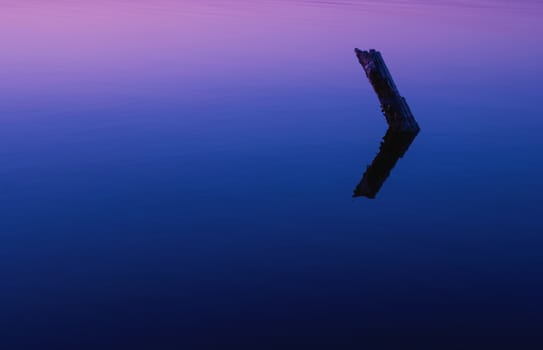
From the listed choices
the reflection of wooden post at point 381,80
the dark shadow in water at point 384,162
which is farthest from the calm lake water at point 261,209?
the reflection of wooden post at point 381,80

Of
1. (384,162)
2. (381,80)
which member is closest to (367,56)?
(381,80)

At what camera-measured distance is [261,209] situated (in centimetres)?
1432

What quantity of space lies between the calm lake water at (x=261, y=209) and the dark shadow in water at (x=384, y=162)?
223 millimetres

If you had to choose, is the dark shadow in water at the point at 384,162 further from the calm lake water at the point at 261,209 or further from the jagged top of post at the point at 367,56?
the jagged top of post at the point at 367,56

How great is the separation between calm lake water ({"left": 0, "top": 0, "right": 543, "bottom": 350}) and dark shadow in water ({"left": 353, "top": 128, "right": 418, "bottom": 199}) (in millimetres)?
223

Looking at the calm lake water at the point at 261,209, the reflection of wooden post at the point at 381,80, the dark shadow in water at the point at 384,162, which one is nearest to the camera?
the calm lake water at the point at 261,209

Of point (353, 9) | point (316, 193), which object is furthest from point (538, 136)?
point (353, 9)

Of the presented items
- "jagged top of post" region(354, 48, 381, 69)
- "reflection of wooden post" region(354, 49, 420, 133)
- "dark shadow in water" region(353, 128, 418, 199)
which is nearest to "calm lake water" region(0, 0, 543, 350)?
"dark shadow in water" region(353, 128, 418, 199)

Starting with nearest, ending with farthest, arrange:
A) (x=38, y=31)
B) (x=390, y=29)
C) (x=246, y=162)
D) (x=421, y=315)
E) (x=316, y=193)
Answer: (x=421, y=315), (x=316, y=193), (x=246, y=162), (x=38, y=31), (x=390, y=29)

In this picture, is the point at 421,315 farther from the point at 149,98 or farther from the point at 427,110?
the point at 149,98

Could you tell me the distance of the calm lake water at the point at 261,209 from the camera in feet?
32.5

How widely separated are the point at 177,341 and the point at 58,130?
1227 centimetres

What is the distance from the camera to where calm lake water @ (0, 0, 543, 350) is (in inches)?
390

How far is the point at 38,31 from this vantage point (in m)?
42.4
